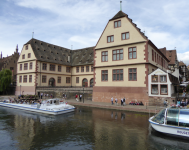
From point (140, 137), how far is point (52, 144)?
22.5ft

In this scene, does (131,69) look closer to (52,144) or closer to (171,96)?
(171,96)

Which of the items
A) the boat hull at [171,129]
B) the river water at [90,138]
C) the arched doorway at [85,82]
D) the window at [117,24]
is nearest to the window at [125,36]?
the window at [117,24]

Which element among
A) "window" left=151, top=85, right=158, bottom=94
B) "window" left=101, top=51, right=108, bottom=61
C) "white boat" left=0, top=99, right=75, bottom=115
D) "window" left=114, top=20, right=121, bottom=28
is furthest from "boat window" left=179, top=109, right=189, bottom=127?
"window" left=114, top=20, right=121, bottom=28

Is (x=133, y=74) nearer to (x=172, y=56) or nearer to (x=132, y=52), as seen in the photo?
(x=132, y=52)

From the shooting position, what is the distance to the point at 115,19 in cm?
2905

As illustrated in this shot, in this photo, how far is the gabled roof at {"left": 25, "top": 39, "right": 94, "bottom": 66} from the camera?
44.4 m

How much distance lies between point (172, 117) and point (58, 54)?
4416 centimetres

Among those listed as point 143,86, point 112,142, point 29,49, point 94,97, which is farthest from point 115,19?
point 29,49

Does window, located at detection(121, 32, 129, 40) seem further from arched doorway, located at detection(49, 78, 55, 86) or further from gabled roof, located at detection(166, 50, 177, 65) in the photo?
gabled roof, located at detection(166, 50, 177, 65)

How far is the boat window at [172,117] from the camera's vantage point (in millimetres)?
11656

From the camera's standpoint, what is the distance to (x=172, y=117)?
466 inches

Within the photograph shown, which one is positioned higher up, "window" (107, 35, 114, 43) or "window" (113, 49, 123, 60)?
"window" (107, 35, 114, 43)

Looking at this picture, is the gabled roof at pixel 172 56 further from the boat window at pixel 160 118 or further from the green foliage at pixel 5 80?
the green foliage at pixel 5 80

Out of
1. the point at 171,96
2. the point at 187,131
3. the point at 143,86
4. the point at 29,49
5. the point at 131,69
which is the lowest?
the point at 187,131
